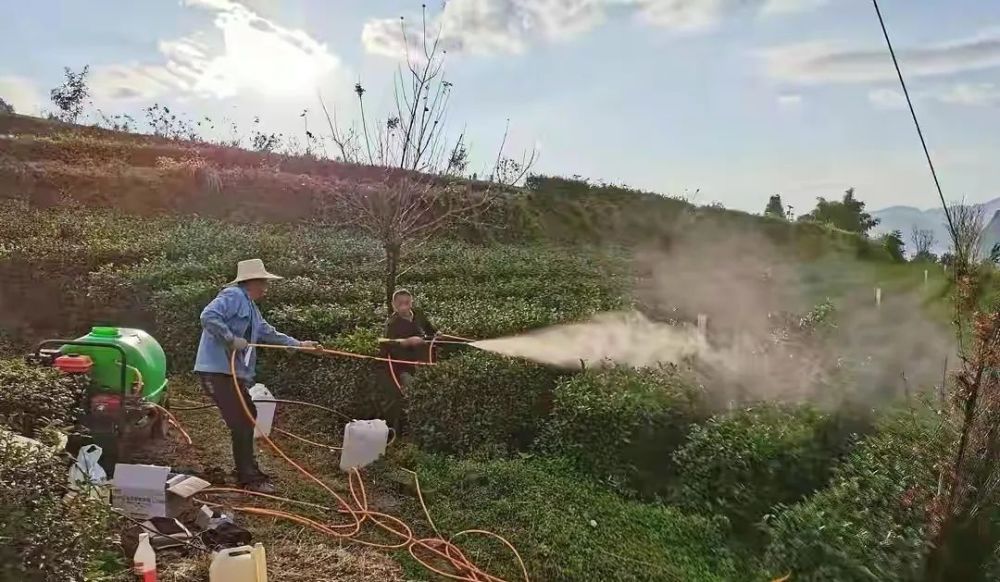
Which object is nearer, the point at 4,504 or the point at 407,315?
the point at 4,504

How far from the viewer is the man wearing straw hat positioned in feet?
17.4

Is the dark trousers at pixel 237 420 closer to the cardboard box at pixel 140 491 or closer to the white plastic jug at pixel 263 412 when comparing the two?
the white plastic jug at pixel 263 412

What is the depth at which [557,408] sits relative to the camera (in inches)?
227

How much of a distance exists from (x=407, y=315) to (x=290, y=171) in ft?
48.3

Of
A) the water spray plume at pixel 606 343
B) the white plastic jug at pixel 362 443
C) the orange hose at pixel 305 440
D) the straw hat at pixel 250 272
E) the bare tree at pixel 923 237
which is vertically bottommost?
the orange hose at pixel 305 440

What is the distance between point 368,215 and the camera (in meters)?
9.02

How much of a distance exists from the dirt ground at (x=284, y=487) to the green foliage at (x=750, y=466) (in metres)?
2.18

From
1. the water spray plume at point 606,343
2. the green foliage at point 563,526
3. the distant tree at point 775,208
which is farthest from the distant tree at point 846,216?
the green foliage at point 563,526

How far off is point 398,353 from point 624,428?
7.78ft

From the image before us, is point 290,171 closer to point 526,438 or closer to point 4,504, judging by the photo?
point 526,438

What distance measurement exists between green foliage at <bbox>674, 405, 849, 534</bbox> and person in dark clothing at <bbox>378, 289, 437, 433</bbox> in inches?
104

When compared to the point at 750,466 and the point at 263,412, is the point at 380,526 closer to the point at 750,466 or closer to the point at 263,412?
the point at 263,412

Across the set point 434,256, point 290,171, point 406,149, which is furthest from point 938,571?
point 290,171

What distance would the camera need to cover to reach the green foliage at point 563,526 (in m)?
4.25
